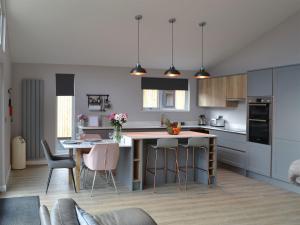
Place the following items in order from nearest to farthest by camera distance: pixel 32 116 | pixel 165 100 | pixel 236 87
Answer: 1. pixel 236 87
2. pixel 32 116
3. pixel 165 100

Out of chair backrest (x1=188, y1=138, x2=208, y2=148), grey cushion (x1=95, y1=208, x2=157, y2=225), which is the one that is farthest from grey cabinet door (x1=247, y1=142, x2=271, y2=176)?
grey cushion (x1=95, y1=208, x2=157, y2=225)

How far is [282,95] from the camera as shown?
6098mm

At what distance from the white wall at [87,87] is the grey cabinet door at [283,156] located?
3.40 m

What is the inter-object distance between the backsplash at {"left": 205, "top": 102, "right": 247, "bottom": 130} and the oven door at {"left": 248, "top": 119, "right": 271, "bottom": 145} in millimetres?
951

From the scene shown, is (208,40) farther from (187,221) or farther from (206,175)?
(187,221)

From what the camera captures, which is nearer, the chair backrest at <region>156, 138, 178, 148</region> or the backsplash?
the chair backrest at <region>156, 138, 178, 148</region>

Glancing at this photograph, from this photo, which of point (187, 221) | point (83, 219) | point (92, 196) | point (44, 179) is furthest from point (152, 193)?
point (83, 219)

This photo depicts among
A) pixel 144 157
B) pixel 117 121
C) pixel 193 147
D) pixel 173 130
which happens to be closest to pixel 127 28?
pixel 117 121

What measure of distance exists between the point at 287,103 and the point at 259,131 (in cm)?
87

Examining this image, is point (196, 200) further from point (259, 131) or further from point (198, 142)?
point (259, 131)

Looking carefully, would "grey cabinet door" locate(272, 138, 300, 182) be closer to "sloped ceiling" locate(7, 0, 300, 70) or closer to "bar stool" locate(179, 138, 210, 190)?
"bar stool" locate(179, 138, 210, 190)

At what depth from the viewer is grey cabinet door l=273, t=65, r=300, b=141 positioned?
5.82m

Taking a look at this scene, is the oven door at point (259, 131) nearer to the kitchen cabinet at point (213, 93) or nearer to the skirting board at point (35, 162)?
the kitchen cabinet at point (213, 93)

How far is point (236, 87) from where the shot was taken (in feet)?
24.9
